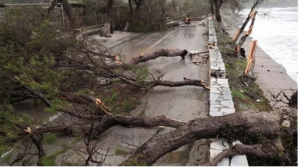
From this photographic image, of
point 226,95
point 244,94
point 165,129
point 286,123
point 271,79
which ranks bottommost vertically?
point 271,79

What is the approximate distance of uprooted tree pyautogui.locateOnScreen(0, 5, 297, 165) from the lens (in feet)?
12.7

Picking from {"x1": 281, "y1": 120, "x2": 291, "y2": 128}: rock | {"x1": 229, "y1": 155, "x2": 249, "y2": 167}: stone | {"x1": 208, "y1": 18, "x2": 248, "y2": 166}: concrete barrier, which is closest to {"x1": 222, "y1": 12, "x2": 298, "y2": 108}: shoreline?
{"x1": 208, "y1": 18, "x2": 248, "y2": 166}: concrete barrier

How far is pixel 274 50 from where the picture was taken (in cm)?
2202

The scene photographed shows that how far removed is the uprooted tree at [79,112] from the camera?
3865 millimetres

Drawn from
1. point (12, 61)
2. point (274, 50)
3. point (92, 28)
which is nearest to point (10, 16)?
point (12, 61)

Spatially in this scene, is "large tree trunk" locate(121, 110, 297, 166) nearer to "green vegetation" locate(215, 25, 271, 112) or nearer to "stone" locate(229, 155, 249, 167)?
"stone" locate(229, 155, 249, 167)

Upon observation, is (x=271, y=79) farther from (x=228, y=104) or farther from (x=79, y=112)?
(x=79, y=112)

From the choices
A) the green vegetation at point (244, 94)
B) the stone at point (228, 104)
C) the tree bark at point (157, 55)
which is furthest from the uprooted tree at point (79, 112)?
the tree bark at point (157, 55)

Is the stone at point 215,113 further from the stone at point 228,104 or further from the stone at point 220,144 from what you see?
the stone at point 220,144

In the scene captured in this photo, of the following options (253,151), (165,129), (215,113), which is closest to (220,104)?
(215,113)

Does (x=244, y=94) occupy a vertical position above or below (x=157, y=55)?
below

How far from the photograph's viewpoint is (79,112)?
5.06 metres

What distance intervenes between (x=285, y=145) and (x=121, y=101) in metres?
3.19

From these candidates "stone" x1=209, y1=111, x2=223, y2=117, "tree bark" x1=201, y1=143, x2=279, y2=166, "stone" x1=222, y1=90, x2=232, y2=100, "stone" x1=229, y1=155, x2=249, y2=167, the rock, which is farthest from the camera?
"stone" x1=222, y1=90, x2=232, y2=100
